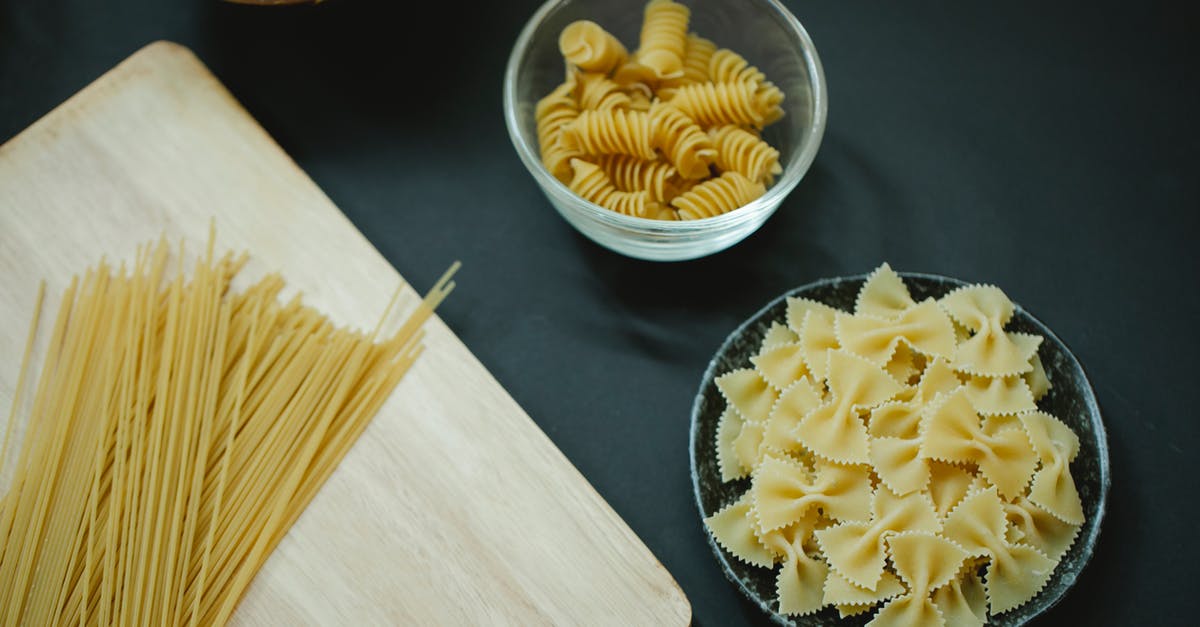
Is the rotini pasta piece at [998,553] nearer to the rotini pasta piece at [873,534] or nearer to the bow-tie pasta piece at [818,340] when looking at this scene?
the rotini pasta piece at [873,534]

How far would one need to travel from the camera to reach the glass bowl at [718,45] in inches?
48.2

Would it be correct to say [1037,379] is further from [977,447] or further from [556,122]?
[556,122]

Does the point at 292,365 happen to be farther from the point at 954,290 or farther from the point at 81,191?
the point at 954,290

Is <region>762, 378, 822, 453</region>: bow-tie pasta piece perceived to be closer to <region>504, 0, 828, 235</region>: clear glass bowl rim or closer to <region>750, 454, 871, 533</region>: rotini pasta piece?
<region>750, 454, 871, 533</region>: rotini pasta piece

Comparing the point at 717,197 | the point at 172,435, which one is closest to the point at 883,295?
the point at 717,197

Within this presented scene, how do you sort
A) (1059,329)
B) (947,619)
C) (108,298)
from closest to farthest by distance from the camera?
(947,619) → (108,298) → (1059,329)

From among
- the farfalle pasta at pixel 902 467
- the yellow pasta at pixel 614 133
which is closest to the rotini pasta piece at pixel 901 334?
the farfalle pasta at pixel 902 467

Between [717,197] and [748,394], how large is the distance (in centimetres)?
26

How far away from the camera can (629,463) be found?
1330 mm

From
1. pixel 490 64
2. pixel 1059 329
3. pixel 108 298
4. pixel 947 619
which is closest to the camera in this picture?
pixel 947 619

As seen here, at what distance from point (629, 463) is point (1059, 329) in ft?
2.11

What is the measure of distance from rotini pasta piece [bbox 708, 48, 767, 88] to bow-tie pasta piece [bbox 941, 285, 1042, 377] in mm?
400

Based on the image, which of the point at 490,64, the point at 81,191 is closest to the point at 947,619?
the point at 490,64

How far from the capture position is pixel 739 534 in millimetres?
1173
